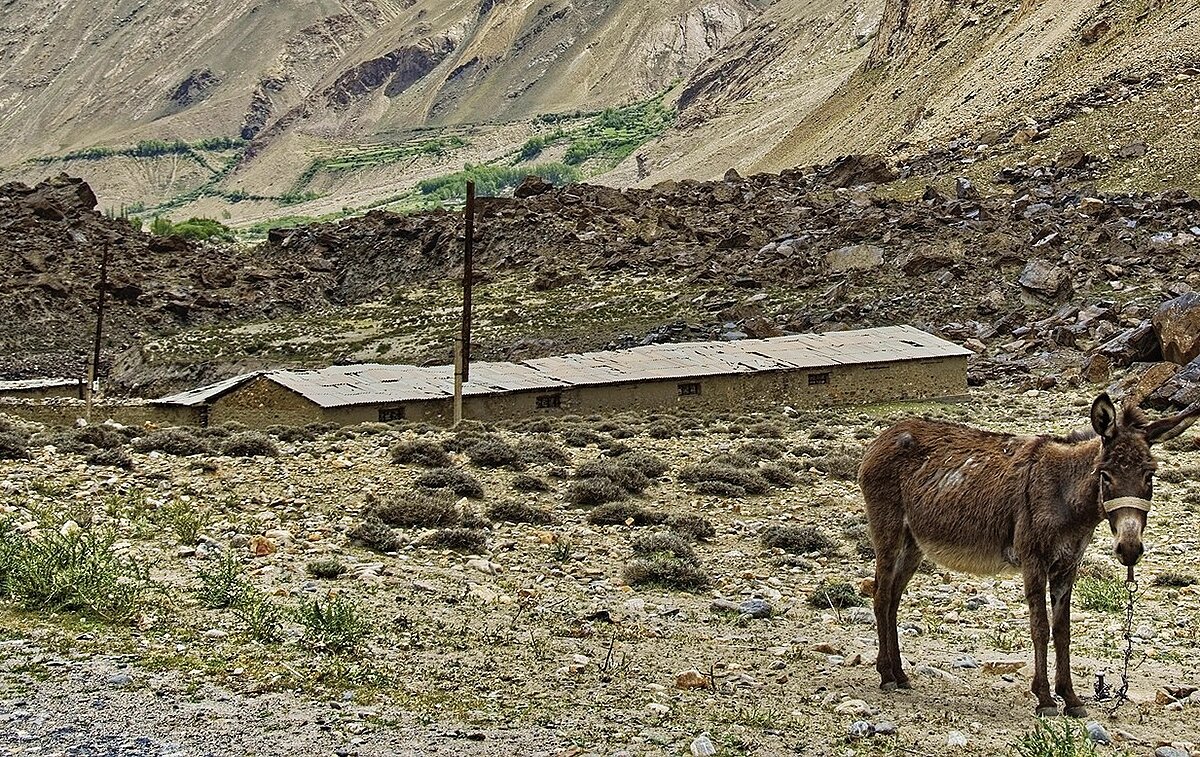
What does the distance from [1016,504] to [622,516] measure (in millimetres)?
8744

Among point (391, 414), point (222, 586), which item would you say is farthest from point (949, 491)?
point (391, 414)

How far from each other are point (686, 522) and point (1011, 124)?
214 ft

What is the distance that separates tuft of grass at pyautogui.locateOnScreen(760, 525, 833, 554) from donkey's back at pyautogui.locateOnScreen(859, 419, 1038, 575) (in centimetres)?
588

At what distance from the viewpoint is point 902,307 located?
170 feet

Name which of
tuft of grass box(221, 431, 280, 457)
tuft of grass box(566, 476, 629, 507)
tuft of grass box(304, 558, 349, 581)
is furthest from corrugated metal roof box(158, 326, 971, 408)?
tuft of grass box(304, 558, 349, 581)

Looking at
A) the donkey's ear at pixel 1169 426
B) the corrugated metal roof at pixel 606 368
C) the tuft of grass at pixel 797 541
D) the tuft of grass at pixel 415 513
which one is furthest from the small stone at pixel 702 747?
the corrugated metal roof at pixel 606 368

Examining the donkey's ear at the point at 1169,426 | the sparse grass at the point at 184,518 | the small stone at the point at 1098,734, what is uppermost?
the donkey's ear at the point at 1169,426

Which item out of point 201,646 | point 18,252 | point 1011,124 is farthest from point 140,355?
point 201,646

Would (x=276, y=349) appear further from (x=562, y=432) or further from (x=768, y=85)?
(x=768, y=85)

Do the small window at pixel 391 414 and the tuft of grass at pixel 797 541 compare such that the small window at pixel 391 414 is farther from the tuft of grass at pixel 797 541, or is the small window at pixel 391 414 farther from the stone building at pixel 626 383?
the tuft of grass at pixel 797 541

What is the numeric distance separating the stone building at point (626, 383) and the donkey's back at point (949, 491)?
2309cm

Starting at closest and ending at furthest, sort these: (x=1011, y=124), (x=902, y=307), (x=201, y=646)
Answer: (x=201, y=646)
(x=902, y=307)
(x=1011, y=124)

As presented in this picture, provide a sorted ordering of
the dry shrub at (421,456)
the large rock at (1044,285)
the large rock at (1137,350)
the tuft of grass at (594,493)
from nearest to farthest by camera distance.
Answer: the tuft of grass at (594,493)
the dry shrub at (421,456)
the large rock at (1137,350)
the large rock at (1044,285)

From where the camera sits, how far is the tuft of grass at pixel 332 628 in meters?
10.5
